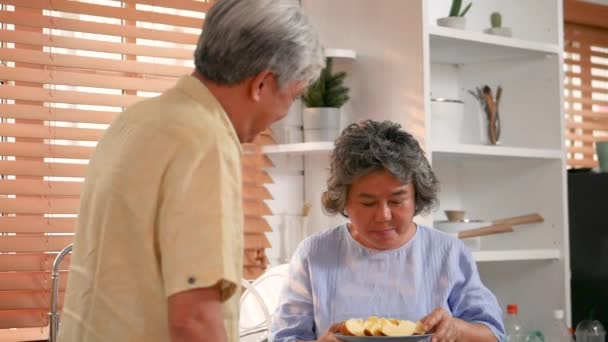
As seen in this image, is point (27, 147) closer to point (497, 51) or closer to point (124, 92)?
point (124, 92)

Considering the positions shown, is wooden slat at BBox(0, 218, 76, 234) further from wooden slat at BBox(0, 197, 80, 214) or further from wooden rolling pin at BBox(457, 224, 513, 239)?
wooden rolling pin at BBox(457, 224, 513, 239)

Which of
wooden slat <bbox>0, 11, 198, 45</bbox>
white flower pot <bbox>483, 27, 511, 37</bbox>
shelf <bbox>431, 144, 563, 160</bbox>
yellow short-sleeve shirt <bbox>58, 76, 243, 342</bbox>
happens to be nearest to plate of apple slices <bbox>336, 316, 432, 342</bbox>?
yellow short-sleeve shirt <bbox>58, 76, 243, 342</bbox>

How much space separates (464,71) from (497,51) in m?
0.20

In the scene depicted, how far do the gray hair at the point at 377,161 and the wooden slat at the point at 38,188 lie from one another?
923 mm

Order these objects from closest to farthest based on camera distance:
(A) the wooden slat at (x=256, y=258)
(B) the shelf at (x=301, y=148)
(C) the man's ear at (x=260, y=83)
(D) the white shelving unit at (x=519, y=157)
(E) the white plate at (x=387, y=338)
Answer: (C) the man's ear at (x=260, y=83) < (E) the white plate at (x=387, y=338) < (B) the shelf at (x=301, y=148) < (A) the wooden slat at (x=256, y=258) < (D) the white shelving unit at (x=519, y=157)

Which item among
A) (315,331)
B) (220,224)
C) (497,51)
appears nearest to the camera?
(220,224)

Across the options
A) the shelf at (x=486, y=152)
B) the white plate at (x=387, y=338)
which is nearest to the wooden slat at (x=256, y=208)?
the shelf at (x=486, y=152)

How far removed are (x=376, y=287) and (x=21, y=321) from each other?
1.11 m

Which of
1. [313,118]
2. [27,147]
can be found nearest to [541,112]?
[313,118]

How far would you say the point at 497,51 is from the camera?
3357 mm

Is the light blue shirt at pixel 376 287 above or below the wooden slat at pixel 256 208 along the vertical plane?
below

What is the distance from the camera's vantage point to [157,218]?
1.32 m

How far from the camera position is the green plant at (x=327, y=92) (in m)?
3.15

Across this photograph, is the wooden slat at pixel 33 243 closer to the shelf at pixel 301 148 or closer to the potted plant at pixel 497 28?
the shelf at pixel 301 148
